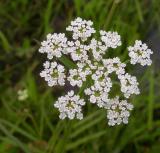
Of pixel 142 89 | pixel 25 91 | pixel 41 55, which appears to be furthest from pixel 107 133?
pixel 41 55

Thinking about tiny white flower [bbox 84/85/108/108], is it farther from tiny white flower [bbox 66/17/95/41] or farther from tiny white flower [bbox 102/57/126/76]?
tiny white flower [bbox 66/17/95/41]

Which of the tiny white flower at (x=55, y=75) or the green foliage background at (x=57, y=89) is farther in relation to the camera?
the green foliage background at (x=57, y=89)

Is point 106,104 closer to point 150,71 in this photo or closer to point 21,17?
point 150,71

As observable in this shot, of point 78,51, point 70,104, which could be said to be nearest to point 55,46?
Answer: point 78,51

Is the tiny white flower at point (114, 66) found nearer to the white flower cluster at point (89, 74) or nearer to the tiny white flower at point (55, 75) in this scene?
the white flower cluster at point (89, 74)

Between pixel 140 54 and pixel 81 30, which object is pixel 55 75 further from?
pixel 140 54

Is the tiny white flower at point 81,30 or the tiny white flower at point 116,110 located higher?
the tiny white flower at point 81,30

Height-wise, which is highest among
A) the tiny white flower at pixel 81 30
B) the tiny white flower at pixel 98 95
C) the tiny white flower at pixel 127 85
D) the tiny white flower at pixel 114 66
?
the tiny white flower at pixel 81 30

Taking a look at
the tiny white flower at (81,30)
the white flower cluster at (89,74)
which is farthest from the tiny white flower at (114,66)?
the tiny white flower at (81,30)
